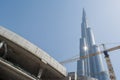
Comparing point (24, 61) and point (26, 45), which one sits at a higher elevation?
point (26, 45)

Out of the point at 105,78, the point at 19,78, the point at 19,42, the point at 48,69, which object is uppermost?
the point at 105,78

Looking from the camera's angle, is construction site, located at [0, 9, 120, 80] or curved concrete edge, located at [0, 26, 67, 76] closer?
construction site, located at [0, 9, 120, 80]

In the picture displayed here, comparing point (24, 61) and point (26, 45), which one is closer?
point (26, 45)

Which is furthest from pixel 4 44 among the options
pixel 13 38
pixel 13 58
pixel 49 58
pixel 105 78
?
pixel 105 78

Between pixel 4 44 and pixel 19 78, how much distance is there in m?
6.20

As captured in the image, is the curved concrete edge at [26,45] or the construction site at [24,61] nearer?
the construction site at [24,61]

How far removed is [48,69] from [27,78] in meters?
4.89

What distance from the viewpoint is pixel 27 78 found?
1142 inches

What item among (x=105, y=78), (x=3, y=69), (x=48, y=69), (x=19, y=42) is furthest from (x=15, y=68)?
(x=105, y=78)

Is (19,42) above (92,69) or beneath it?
beneath

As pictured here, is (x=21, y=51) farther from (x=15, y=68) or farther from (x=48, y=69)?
(x=48, y=69)

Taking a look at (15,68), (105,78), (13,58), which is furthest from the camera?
(105,78)

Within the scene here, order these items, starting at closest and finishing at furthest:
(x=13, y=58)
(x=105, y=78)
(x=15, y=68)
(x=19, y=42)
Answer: (x=15, y=68), (x=19, y=42), (x=13, y=58), (x=105, y=78)

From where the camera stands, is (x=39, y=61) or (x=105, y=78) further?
(x=105, y=78)
